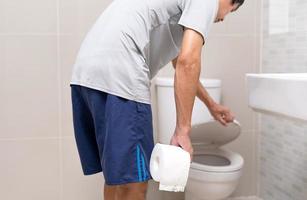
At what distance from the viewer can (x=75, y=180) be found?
83.7 inches

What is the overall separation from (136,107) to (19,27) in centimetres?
91

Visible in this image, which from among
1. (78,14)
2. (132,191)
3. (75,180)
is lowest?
(75,180)

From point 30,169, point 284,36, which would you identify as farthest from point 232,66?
point 30,169

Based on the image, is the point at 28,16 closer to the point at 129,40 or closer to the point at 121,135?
the point at 129,40

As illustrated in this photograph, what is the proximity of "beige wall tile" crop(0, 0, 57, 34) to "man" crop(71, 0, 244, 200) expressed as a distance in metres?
0.62

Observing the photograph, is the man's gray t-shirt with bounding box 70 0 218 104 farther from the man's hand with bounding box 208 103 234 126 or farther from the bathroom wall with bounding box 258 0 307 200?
the bathroom wall with bounding box 258 0 307 200

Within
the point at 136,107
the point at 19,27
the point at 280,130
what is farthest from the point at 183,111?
the point at 19,27

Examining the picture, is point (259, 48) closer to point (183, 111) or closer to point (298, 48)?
point (298, 48)

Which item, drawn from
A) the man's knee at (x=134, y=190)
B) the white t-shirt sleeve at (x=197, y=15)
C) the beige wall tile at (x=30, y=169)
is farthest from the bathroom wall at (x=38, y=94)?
the white t-shirt sleeve at (x=197, y=15)

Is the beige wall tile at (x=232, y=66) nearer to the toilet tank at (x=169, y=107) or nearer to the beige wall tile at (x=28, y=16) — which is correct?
the toilet tank at (x=169, y=107)

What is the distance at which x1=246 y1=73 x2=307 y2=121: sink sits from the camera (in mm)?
1094

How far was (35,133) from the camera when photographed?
6.75 feet

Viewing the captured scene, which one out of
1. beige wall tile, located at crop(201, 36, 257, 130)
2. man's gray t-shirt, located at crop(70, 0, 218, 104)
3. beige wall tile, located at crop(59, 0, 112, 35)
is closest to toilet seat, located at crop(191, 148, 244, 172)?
beige wall tile, located at crop(201, 36, 257, 130)

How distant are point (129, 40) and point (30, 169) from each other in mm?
1015
